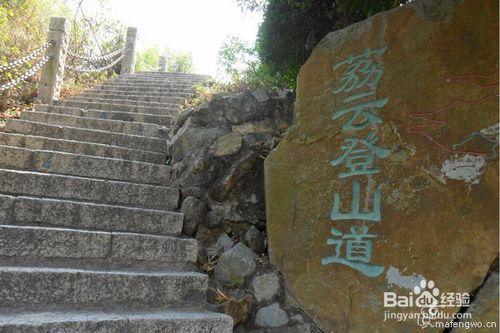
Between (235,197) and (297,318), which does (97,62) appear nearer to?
(235,197)

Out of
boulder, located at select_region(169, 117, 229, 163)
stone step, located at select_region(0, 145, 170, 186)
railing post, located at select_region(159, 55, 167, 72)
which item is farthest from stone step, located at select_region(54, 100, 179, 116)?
railing post, located at select_region(159, 55, 167, 72)

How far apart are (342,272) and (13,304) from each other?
6.99ft

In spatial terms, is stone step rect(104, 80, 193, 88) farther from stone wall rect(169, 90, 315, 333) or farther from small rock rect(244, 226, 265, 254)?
small rock rect(244, 226, 265, 254)

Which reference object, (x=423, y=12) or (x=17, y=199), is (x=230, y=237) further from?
(x=423, y=12)

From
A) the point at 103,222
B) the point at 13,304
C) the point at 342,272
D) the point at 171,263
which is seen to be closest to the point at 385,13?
the point at 342,272

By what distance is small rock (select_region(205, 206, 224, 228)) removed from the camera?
3.39 meters

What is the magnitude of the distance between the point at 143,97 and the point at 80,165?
2962mm

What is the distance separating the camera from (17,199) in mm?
3115

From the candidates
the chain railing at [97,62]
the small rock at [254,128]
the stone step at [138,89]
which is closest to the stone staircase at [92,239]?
the small rock at [254,128]

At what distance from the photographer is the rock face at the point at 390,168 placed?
1945 mm

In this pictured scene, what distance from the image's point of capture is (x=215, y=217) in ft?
11.2

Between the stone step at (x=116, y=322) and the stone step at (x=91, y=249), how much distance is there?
52cm

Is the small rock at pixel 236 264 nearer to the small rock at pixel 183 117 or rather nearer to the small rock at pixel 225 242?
the small rock at pixel 225 242

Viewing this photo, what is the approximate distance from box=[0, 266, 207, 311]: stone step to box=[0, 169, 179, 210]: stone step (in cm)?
96
